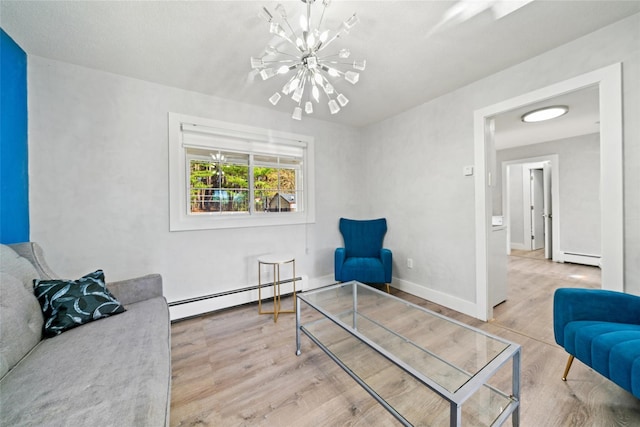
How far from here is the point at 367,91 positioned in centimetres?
252

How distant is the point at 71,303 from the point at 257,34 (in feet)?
6.63

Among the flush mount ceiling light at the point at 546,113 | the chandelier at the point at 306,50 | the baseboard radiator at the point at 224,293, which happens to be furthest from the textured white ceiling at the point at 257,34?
the baseboard radiator at the point at 224,293

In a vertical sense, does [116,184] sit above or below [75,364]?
above

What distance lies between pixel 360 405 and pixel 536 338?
1.69 meters

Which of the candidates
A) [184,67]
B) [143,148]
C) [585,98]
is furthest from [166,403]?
[585,98]

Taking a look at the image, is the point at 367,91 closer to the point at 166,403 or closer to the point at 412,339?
the point at 412,339

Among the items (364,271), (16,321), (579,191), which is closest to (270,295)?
(364,271)

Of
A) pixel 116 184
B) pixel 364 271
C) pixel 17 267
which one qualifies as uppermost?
pixel 116 184

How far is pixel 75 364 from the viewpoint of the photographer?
103 centimetres

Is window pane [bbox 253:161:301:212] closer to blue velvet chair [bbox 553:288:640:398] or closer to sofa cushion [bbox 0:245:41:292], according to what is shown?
sofa cushion [bbox 0:245:41:292]

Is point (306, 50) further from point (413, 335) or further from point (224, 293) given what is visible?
point (224, 293)

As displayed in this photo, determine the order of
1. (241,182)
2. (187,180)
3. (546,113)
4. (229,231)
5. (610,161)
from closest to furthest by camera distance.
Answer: (610,161)
(187,180)
(229,231)
(241,182)
(546,113)

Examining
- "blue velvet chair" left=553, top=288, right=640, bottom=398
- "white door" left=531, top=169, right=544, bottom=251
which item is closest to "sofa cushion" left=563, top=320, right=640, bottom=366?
"blue velvet chair" left=553, top=288, right=640, bottom=398

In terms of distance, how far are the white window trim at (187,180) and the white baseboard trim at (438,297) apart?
145 centimetres
